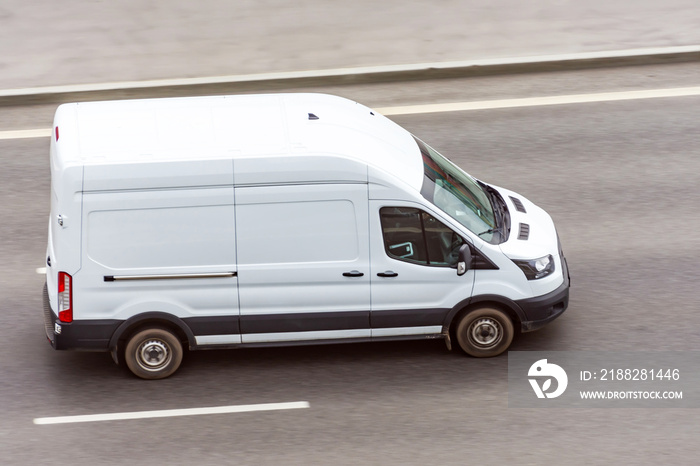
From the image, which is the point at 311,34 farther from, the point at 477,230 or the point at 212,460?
the point at 212,460

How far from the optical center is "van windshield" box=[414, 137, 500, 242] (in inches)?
336

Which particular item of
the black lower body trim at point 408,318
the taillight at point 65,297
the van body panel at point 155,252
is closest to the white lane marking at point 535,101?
the black lower body trim at point 408,318

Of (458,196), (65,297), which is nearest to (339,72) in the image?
(458,196)

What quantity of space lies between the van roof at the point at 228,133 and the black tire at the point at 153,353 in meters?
1.60

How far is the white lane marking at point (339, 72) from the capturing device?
14539 mm

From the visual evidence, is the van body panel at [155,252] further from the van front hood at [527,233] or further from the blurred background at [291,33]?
the blurred background at [291,33]

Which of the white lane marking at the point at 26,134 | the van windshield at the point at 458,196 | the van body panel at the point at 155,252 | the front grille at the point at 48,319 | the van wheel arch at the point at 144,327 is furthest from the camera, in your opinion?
the white lane marking at the point at 26,134

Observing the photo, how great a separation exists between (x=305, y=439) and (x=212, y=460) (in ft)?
2.55

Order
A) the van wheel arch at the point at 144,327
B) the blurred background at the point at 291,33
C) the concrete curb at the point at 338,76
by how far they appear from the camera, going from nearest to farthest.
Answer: the van wheel arch at the point at 144,327
the concrete curb at the point at 338,76
the blurred background at the point at 291,33

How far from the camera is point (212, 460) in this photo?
746 cm

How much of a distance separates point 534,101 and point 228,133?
23.0 feet

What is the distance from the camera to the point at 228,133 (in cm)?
831

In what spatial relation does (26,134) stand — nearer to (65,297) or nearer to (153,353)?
(65,297)

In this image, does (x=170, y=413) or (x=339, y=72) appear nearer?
(x=170, y=413)
